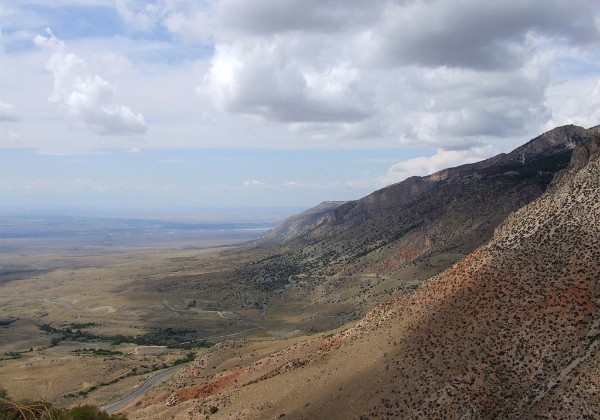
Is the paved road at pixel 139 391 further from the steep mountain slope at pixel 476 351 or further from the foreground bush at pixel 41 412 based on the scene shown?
the foreground bush at pixel 41 412

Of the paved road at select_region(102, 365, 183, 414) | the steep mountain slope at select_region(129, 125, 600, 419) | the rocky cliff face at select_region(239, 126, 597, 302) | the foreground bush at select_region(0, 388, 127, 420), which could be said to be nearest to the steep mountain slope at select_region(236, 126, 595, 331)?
the rocky cliff face at select_region(239, 126, 597, 302)

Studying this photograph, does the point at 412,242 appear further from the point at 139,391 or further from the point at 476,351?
the point at 476,351

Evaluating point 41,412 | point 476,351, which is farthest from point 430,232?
point 41,412

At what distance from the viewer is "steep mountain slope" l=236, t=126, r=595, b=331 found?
10238 cm

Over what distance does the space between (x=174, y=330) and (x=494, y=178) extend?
79.4 m

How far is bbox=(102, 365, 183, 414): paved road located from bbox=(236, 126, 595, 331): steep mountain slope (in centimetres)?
2953

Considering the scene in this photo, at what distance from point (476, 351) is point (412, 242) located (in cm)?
8836

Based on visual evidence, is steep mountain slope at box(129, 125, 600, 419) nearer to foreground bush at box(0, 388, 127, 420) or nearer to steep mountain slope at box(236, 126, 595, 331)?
foreground bush at box(0, 388, 127, 420)

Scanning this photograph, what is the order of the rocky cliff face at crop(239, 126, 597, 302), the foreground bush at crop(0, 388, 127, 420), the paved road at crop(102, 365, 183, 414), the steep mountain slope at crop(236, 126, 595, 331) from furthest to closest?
the rocky cliff face at crop(239, 126, 597, 302), the steep mountain slope at crop(236, 126, 595, 331), the paved road at crop(102, 365, 183, 414), the foreground bush at crop(0, 388, 127, 420)

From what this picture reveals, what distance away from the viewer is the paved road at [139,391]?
191 feet

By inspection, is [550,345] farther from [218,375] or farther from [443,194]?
[443,194]

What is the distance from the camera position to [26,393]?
63.5 meters

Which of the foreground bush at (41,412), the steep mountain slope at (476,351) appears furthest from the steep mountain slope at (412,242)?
the foreground bush at (41,412)

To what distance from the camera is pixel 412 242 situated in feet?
415
